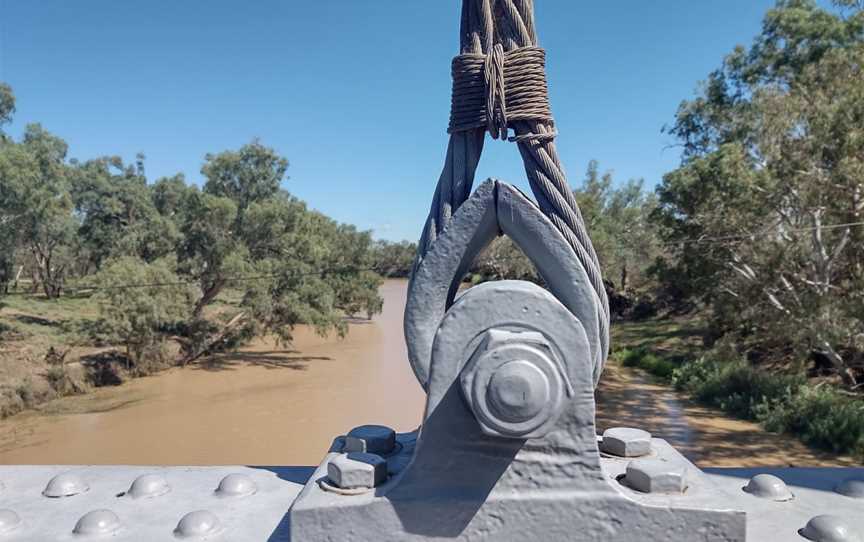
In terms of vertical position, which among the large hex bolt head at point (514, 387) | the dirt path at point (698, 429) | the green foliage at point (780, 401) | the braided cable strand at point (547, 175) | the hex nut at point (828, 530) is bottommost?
the dirt path at point (698, 429)

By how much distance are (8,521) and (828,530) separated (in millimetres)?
2706

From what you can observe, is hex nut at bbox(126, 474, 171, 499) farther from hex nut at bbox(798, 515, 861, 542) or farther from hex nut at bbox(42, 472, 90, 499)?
hex nut at bbox(798, 515, 861, 542)

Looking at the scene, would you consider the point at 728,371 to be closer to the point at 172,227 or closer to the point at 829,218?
the point at 829,218

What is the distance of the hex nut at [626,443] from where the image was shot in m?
1.93

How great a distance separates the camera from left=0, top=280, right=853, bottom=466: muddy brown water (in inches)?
362

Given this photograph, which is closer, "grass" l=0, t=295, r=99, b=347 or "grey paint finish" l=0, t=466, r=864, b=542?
"grey paint finish" l=0, t=466, r=864, b=542

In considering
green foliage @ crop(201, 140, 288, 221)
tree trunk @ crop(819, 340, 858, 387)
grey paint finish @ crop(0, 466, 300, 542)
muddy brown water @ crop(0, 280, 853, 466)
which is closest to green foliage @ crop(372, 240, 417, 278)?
green foliage @ crop(201, 140, 288, 221)

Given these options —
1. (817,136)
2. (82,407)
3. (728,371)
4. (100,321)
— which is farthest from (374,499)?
(100,321)

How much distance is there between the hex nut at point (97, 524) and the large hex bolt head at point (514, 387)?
4.44 feet

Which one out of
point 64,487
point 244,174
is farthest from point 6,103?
point 64,487

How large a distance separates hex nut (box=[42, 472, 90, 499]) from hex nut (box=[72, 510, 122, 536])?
380mm

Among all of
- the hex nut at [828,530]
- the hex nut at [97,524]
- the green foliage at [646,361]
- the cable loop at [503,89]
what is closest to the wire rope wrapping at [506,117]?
the cable loop at [503,89]

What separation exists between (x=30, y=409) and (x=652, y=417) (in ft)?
40.8

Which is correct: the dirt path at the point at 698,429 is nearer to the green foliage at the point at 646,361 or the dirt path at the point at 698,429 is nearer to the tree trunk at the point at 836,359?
the green foliage at the point at 646,361
